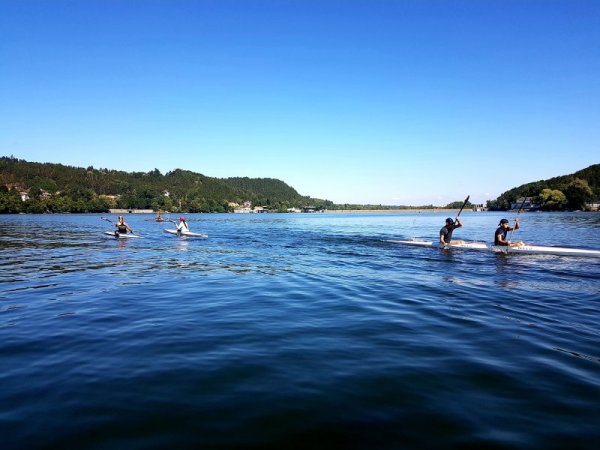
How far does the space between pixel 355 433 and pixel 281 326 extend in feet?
15.7

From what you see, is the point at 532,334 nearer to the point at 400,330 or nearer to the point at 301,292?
the point at 400,330

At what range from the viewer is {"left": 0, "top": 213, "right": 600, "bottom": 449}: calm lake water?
4.77 metres

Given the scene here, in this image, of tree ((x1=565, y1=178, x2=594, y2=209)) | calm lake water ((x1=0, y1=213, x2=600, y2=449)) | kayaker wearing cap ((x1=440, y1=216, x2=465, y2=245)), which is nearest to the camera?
calm lake water ((x1=0, y1=213, x2=600, y2=449))

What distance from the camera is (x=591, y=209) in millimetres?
153000

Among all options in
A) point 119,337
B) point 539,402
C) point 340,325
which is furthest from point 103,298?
point 539,402

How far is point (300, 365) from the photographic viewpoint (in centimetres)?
687

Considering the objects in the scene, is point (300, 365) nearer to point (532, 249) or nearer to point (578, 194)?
point (532, 249)

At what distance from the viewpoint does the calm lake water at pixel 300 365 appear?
4.77m

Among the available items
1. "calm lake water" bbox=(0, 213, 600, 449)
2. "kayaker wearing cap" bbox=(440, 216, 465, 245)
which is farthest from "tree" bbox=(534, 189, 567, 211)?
"calm lake water" bbox=(0, 213, 600, 449)

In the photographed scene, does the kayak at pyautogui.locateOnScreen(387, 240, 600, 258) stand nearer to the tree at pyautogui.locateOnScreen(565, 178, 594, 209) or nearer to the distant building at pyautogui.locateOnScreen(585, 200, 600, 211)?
the tree at pyautogui.locateOnScreen(565, 178, 594, 209)

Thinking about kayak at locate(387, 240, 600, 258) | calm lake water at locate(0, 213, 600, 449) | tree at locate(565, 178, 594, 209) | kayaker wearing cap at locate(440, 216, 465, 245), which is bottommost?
calm lake water at locate(0, 213, 600, 449)

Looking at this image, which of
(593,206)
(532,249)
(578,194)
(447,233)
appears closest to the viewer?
(532,249)

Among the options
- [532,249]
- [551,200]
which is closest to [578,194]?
[551,200]

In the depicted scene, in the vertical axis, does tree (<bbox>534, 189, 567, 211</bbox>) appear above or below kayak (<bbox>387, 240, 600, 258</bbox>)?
above
